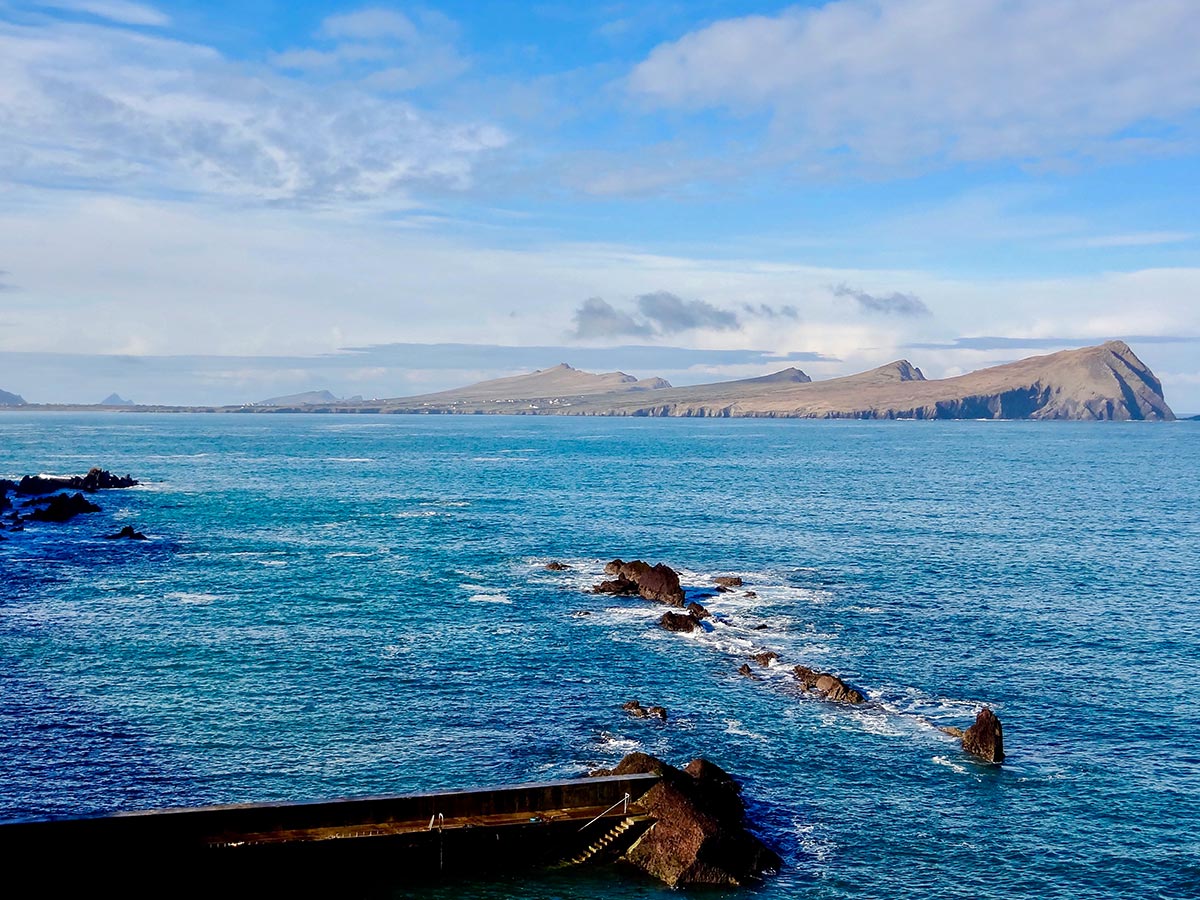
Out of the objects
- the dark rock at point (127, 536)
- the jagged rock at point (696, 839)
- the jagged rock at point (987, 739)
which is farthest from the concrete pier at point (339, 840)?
the dark rock at point (127, 536)

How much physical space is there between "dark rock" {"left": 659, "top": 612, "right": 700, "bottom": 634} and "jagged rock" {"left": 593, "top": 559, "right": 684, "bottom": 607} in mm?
5259

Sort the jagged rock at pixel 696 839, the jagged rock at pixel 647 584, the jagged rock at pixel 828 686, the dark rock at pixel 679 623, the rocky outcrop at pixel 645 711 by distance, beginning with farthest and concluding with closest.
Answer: the jagged rock at pixel 647 584, the dark rock at pixel 679 623, the jagged rock at pixel 828 686, the rocky outcrop at pixel 645 711, the jagged rock at pixel 696 839

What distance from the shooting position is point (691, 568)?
81.4 metres

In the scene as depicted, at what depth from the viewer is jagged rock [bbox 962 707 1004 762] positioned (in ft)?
132

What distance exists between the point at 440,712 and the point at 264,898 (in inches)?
592

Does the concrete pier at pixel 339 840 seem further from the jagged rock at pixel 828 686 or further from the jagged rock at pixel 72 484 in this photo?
the jagged rock at pixel 72 484

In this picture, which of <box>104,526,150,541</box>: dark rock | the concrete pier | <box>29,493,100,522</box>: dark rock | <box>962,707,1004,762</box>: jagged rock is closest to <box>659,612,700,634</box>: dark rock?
<box>962,707,1004,762</box>: jagged rock

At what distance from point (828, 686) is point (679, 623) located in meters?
14.5

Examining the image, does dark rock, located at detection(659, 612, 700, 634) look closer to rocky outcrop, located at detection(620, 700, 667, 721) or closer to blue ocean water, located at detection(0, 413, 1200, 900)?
blue ocean water, located at detection(0, 413, 1200, 900)

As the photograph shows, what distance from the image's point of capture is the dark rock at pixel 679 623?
60938 millimetres

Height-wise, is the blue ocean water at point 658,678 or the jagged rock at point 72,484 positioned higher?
the jagged rock at point 72,484

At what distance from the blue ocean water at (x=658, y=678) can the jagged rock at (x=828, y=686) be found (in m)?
1.04

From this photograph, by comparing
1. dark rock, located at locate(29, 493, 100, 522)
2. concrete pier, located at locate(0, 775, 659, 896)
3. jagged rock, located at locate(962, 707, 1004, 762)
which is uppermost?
dark rock, located at locate(29, 493, 100, 522)

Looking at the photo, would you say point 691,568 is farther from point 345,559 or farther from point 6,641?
point 6,641
